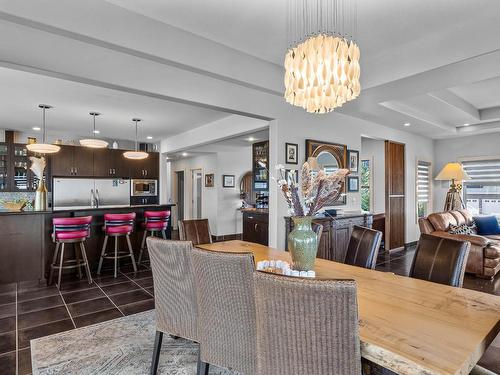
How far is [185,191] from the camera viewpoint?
9.60m

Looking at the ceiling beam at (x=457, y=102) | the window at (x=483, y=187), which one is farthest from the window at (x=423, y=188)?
the ceiling beam at (x=457, y=102)

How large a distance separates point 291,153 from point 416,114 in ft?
9.18

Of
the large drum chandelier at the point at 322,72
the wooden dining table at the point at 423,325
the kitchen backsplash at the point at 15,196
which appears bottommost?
the wooden dining table at the point at 423,325

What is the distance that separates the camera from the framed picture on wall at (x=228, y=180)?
8.20 m

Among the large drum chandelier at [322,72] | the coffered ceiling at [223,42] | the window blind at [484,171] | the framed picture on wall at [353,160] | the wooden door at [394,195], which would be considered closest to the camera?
the large drum chandelier at [322,72]

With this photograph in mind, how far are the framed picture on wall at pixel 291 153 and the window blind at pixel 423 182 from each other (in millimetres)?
4225

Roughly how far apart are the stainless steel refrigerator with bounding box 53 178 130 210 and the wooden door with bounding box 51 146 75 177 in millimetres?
166

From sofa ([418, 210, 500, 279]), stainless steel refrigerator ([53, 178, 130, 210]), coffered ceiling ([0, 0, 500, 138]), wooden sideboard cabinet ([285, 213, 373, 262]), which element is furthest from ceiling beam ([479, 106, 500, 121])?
stainless steel refrigerator ([53, 178, 130, 210])

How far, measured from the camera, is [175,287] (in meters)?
1.81

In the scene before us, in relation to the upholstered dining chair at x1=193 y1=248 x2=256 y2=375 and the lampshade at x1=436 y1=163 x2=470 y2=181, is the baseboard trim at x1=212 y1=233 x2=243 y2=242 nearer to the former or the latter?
the lampshade at x1=436 y1=163 x2=470 y2=181

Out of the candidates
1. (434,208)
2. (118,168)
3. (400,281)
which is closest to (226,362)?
(400,281)

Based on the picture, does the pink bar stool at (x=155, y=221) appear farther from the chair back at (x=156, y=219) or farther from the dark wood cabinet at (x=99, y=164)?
the dark wood cabinet at (x=99, y=164)

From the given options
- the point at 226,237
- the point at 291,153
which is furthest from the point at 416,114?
the point at 226,237

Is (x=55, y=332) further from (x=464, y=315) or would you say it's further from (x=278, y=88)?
(x=278, y=88)
